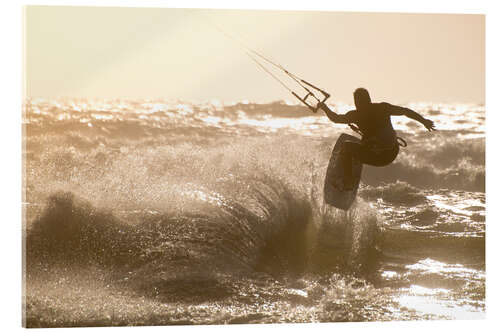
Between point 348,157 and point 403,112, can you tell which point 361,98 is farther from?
point 348,157

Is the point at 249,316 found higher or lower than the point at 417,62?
lower

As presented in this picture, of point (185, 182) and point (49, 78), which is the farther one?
Result: point (185, 182)

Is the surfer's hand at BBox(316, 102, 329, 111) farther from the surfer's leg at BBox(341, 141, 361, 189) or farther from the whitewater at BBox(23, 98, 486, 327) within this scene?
the surfer's leg at BBox(341, 141, 361, 189)

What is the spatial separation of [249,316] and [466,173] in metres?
2.00

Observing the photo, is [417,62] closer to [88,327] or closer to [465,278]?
[465,278]

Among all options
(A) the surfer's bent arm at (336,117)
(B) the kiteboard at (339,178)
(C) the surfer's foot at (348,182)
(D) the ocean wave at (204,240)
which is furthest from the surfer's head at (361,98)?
(D) the ocean wave at (204,240)

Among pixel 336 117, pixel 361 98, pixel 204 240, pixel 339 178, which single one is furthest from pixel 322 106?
pixel 204 240

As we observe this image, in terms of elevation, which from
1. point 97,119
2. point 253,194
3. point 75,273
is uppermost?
point 97,119

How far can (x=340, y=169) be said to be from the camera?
221 inches

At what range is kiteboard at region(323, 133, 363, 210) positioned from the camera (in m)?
5.61

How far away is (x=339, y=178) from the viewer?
5.65 metres

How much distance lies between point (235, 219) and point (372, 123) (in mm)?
1230

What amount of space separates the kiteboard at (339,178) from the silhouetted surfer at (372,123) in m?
→ 0.11

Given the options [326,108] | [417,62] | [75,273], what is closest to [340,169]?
[326,108]
